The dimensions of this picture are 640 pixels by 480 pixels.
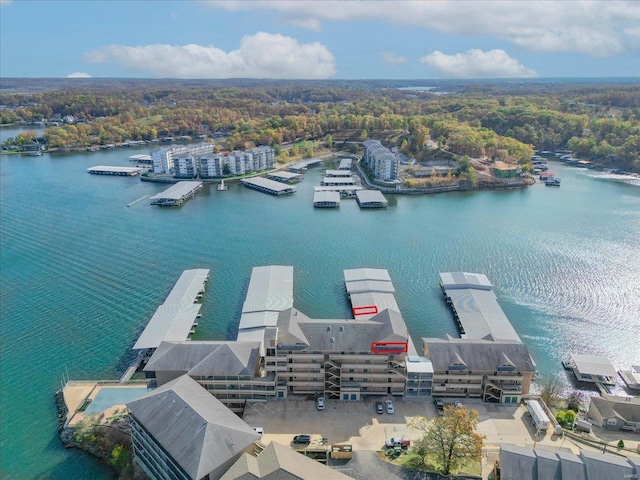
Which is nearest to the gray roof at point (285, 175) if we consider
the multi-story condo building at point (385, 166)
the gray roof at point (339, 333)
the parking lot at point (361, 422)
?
the multi-story condo building at point (385, 166)

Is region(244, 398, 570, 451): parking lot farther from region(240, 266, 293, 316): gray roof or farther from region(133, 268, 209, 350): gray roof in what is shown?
region(240, 266, 293, 316): gray roof

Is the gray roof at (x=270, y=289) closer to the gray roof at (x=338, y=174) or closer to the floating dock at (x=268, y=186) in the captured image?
the floating dock at (x=268, y=186)

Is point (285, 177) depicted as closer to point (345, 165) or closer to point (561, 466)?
point (345, 165)

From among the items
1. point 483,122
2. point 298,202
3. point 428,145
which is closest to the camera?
point 298,202

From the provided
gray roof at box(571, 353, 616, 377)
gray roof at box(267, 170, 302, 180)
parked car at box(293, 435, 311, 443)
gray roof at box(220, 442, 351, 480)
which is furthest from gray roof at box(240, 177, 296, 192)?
gray roof at box(220, 442, 351, 480)

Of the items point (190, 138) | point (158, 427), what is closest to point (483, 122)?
point (190, 138)

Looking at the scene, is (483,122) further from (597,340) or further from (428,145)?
(597,340)
